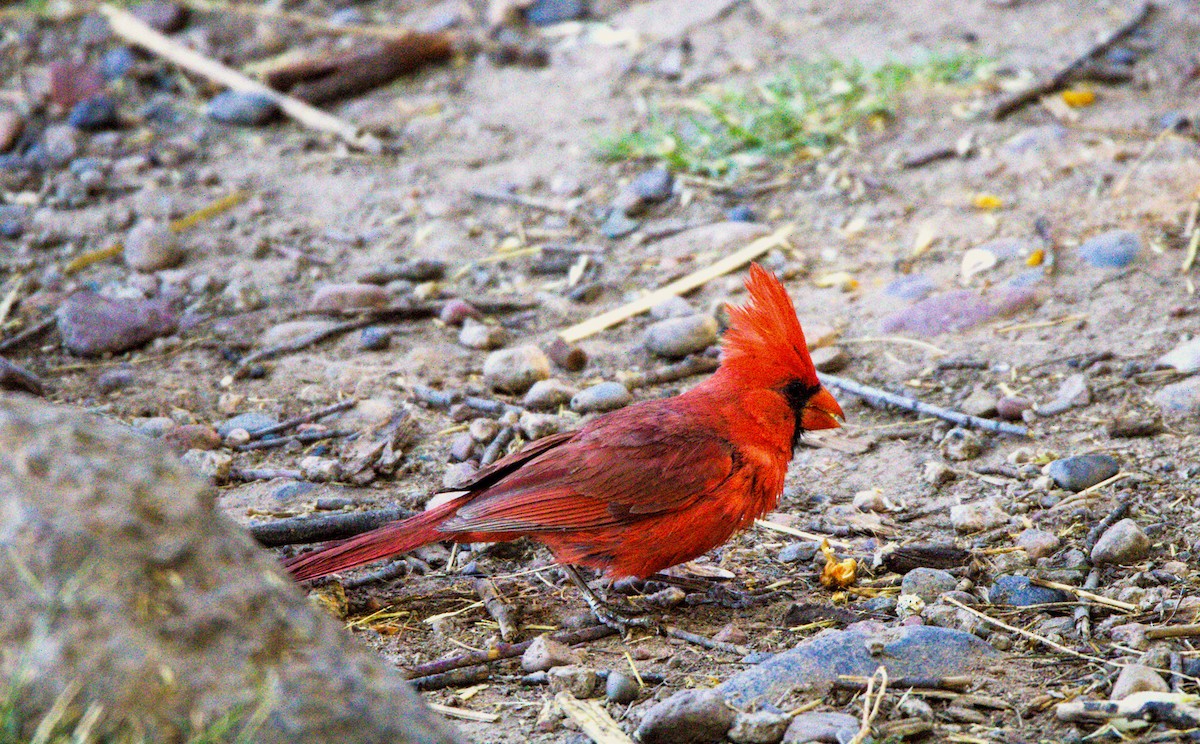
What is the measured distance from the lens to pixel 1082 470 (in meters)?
3.77

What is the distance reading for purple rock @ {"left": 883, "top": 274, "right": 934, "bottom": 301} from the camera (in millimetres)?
5102

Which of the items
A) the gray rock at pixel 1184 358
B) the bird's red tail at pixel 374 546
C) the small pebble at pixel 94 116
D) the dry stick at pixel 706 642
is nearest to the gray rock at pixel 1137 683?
the dry stick at pixel 706 642

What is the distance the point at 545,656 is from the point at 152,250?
3538 millimetres

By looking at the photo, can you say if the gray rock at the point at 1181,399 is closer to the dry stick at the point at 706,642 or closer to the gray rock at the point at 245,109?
the dry stick at the point at 706,642

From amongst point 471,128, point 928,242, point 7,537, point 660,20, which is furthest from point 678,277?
point 7,537

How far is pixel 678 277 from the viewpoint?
547 cm

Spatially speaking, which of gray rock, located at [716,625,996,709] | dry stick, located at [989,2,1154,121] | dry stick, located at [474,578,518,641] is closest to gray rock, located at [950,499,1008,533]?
gray rock, located at [716,625,996,709]

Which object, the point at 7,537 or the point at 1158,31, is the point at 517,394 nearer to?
the point at 7,537

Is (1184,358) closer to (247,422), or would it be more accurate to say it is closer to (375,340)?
(375,340)

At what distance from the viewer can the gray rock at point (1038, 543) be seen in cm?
346

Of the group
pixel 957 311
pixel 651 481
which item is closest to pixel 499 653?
pixel 651 481

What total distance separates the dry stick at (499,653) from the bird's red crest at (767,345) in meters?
0.86

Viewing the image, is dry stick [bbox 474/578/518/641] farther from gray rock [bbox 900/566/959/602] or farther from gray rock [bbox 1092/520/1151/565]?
gray rock [bbox 1092/520/1151/565]

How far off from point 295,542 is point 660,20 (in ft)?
16.9
